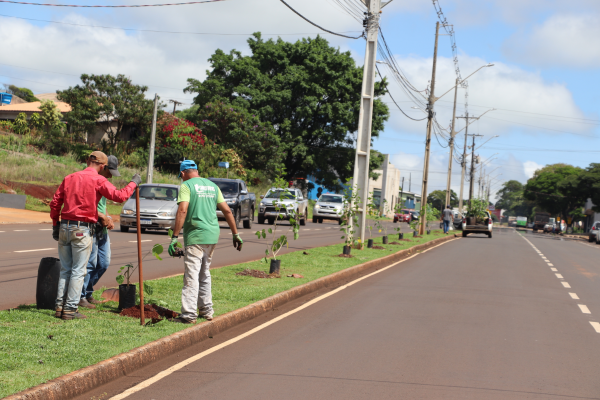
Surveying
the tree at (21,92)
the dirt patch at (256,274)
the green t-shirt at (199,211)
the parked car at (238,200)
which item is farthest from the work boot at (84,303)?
the tree at (21,92)

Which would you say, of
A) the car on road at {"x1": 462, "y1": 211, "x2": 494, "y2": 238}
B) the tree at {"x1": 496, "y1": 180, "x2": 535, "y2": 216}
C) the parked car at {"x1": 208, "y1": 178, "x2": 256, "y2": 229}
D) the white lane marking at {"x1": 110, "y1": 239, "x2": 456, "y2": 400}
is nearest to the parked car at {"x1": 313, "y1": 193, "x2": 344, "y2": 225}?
the car on road at {"x1": 462, "y1": 211, "x2": 494, "y2": 238}

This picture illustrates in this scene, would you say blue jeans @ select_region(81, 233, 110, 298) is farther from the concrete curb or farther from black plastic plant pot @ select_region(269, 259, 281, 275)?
black plastic plant pot @ select_region(269, 259, 281, 275)

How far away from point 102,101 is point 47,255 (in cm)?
2971

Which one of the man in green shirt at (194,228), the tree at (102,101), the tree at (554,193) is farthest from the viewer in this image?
the tree at (554,193)

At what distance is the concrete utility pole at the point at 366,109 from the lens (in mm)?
19766

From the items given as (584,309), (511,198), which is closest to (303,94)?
(584,309)

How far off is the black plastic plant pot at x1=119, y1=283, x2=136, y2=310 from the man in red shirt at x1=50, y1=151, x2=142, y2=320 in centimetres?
68

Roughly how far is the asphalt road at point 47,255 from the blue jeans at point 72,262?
1357 mm

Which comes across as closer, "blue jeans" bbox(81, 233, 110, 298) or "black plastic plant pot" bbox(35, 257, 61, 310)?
"black plastic plant pot" bbox(35, 257, 61, 310)

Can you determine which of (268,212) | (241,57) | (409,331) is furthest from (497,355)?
(241,57)

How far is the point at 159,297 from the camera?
8773 mm

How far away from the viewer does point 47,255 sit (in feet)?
44.5

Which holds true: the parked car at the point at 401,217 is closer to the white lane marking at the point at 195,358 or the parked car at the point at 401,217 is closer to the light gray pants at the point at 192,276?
the white lane marking at the point at 195,358

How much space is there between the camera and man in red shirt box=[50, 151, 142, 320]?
22.4ft
